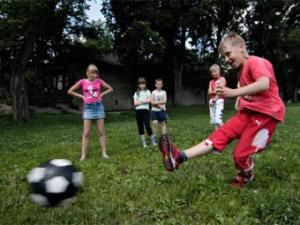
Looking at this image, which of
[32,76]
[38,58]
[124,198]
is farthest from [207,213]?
[38,58]

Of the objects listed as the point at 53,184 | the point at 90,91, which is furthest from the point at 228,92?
the point at 90,91

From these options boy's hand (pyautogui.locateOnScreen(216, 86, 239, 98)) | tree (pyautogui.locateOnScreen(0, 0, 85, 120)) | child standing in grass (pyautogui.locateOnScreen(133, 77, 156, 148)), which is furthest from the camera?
tree (pyautogui.locateOnScreen(0, 0, 85, 120))

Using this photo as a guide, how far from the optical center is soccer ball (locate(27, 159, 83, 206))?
157 inches

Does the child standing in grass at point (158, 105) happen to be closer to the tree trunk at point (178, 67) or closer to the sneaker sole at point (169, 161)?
the sneaker sole at point (169, 161)

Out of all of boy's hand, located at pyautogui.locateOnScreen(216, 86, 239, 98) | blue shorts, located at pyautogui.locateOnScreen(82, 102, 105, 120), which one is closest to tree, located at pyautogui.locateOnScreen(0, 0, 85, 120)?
blue shorts, located at pyautogui.locateOnScreen(82, 102, 105, 120)

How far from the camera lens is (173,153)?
5.51 m

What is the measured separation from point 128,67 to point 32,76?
1118 cm

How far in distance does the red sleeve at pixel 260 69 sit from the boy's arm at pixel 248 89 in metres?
0.09

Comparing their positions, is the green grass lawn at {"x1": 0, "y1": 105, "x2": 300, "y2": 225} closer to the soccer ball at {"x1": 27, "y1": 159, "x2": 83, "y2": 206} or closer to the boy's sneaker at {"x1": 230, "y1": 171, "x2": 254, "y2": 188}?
the boy's sneaker at {"x1": 230, "y1": 171, "x2": 254, "y2": 188}

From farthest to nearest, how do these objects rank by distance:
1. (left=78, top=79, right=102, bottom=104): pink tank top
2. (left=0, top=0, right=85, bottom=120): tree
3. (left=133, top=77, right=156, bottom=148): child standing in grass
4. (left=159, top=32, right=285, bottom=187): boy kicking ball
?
(left=0, top=0, right=85, bottom=120): tree → (left=133, top=77, right=156, bottom=148): child standing in grass → (left=78, top=79, right=102, bottom=104): pink tank top → (left=159, top=32, right=285, bottom=187): boy kicking ball

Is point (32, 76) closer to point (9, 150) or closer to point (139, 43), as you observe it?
point (139, 43)

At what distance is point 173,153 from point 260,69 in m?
1.52

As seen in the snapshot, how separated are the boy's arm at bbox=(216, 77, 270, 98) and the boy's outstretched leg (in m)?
0.91

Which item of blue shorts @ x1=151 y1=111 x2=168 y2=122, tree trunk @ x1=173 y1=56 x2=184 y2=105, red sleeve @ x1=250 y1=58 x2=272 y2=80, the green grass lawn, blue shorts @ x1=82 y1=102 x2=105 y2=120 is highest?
tree trunk @ x1=173 y1=56 x2=184 y2=105
